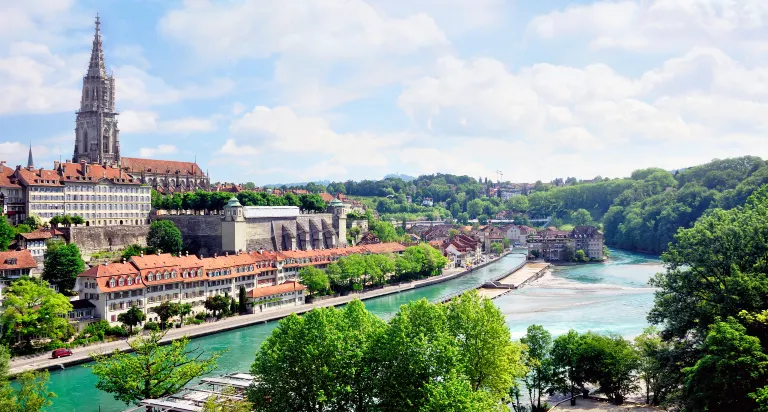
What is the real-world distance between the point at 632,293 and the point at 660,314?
33.5 meters

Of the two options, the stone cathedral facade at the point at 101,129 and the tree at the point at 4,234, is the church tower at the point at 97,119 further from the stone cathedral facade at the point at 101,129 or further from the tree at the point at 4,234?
the tree at the point at 4,234

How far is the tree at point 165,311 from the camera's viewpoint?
134 feet

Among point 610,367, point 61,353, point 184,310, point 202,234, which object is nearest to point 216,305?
point 184,310

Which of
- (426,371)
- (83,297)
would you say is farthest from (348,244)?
(426,371)

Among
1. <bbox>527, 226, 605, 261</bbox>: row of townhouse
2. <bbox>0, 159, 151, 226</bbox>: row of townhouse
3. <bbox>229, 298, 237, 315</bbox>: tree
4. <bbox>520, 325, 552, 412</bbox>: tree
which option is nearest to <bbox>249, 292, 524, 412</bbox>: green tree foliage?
<bbox>520, 325, 552, 412</bbox>: tree

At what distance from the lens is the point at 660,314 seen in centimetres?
2686

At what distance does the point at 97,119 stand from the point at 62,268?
35901 mm

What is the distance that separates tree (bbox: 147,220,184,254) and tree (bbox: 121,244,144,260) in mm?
1265

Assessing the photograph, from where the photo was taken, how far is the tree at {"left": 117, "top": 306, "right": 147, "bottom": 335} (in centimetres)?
3912

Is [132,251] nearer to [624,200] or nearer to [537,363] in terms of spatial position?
[537,363]

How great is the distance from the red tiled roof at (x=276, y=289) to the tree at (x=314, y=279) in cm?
74

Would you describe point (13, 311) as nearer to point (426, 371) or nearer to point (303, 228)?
point (426, 371)

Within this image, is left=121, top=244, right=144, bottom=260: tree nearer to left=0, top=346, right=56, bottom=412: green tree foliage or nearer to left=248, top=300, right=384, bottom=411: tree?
left=0, top=346, right=56, bottom=412: green tree foliage

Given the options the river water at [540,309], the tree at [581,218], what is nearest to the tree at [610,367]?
the river water at [540,309]
